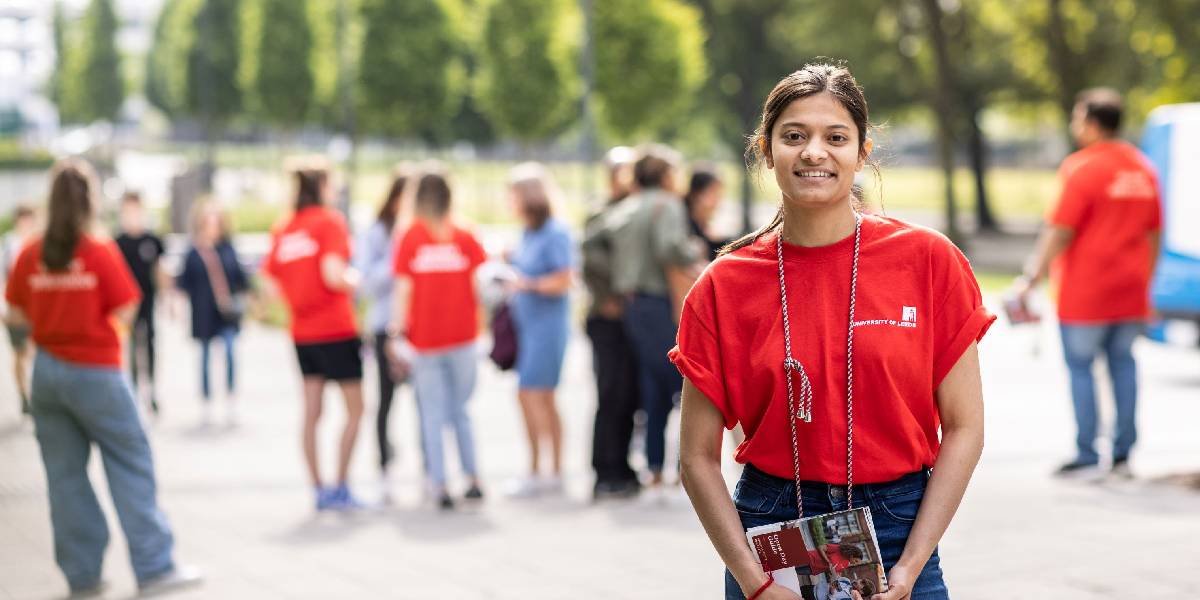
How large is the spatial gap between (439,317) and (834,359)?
5.85 m

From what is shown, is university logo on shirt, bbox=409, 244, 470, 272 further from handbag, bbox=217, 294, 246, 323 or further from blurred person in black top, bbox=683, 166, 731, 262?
handbag, bbox=217, 294, 246, 323

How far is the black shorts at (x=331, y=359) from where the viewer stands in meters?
8.78

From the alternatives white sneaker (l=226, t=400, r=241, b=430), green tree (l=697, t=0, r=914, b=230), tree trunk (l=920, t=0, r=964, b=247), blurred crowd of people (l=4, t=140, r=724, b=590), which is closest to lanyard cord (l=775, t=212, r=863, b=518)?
blurred crowd of people (l=4, t=140, r=724, b=590)

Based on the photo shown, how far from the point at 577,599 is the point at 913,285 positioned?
356 centimetres

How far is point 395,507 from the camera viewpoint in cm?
896

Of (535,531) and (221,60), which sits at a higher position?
(221,60)

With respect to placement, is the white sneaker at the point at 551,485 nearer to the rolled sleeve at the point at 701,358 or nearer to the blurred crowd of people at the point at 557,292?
the blurred crowd of people at the point at 557,292

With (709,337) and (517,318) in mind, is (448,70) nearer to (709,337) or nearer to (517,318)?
(517,318)

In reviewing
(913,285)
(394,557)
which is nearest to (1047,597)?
(394,557)

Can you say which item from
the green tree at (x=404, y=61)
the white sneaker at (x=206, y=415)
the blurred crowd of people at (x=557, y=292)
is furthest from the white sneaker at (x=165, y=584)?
the green tree at (x=404, y=61)

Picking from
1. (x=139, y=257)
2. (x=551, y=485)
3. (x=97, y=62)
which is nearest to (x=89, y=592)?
→ (x=551, y=485)

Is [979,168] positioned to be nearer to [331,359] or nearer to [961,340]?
[331,359]

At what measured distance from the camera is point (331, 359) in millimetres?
8797

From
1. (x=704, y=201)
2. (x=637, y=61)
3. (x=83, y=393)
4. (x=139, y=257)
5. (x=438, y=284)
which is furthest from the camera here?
(x=637, y=61)
